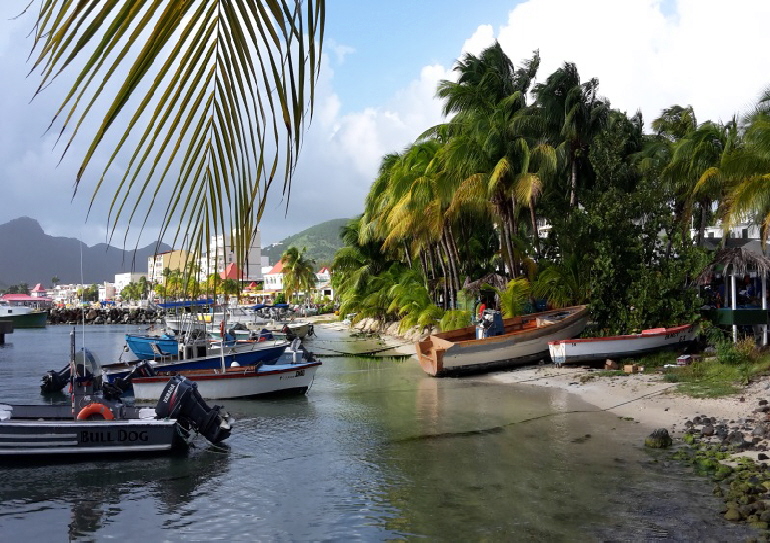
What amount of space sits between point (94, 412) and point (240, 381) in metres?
7.35

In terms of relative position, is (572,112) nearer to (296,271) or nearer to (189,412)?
(189,412)

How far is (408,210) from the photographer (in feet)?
123

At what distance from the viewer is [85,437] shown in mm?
15008

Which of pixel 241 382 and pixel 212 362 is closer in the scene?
pixel 241 382

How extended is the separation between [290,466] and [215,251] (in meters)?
13.7

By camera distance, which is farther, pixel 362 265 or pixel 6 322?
pixel 6 322

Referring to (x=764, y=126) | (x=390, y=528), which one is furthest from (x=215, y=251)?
(x=764, y=126)

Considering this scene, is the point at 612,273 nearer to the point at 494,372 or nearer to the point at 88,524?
the point at 494,372

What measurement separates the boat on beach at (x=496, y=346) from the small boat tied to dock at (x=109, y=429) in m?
12.0

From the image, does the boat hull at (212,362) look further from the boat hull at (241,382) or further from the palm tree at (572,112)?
the palm tree at (572,112)

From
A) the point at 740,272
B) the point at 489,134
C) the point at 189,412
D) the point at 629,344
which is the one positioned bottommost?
the point at 189,412

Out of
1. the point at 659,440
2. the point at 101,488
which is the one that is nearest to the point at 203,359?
the point at 101,488

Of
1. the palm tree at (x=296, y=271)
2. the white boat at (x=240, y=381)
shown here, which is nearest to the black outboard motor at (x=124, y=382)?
the white boat at (x=240, y=381)

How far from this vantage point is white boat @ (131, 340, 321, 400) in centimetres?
2255
